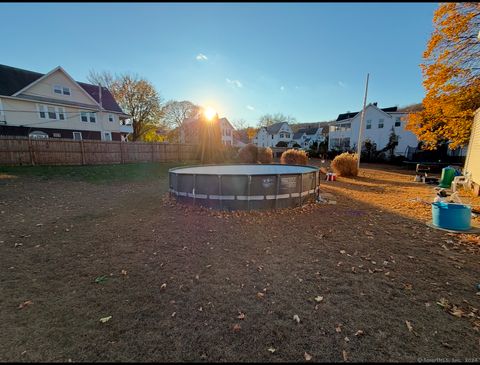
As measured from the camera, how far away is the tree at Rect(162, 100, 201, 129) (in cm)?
3591

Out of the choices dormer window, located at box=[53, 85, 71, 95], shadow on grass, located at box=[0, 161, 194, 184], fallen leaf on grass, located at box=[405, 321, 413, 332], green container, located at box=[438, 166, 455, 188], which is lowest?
fallen leaf on grass, located at box=[405, 321, 413, 332]

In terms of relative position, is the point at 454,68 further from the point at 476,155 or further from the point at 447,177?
the point at 447,177

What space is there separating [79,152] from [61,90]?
10343mm

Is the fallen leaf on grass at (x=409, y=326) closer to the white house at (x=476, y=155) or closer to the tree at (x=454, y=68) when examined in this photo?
the white house at (x=476, y=155)

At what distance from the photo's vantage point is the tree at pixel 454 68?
8.35 metres

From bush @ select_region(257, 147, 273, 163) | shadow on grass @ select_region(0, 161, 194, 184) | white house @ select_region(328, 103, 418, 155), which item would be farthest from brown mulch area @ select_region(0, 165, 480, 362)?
white house @ select_region(328, 103, 418, 155)

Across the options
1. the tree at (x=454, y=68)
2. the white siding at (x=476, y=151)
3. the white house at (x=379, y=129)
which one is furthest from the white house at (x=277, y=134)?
the white siding at (x=476, y=151)

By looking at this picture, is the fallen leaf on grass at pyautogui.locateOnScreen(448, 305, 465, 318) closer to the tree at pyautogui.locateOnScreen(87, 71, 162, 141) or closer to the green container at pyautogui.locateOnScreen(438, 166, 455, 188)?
the green container at pyautogui.locateOnScreen(438, 166, 455, 188)

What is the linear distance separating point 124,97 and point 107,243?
31277mm

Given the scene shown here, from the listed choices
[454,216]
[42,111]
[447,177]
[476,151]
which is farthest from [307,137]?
[454,216]

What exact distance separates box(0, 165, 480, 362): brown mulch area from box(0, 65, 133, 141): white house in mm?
Result: 18065

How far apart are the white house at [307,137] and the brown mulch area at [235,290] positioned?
44.6 m

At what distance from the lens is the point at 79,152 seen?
46.0ft

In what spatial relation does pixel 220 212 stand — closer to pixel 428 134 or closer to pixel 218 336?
pixel 218 336
